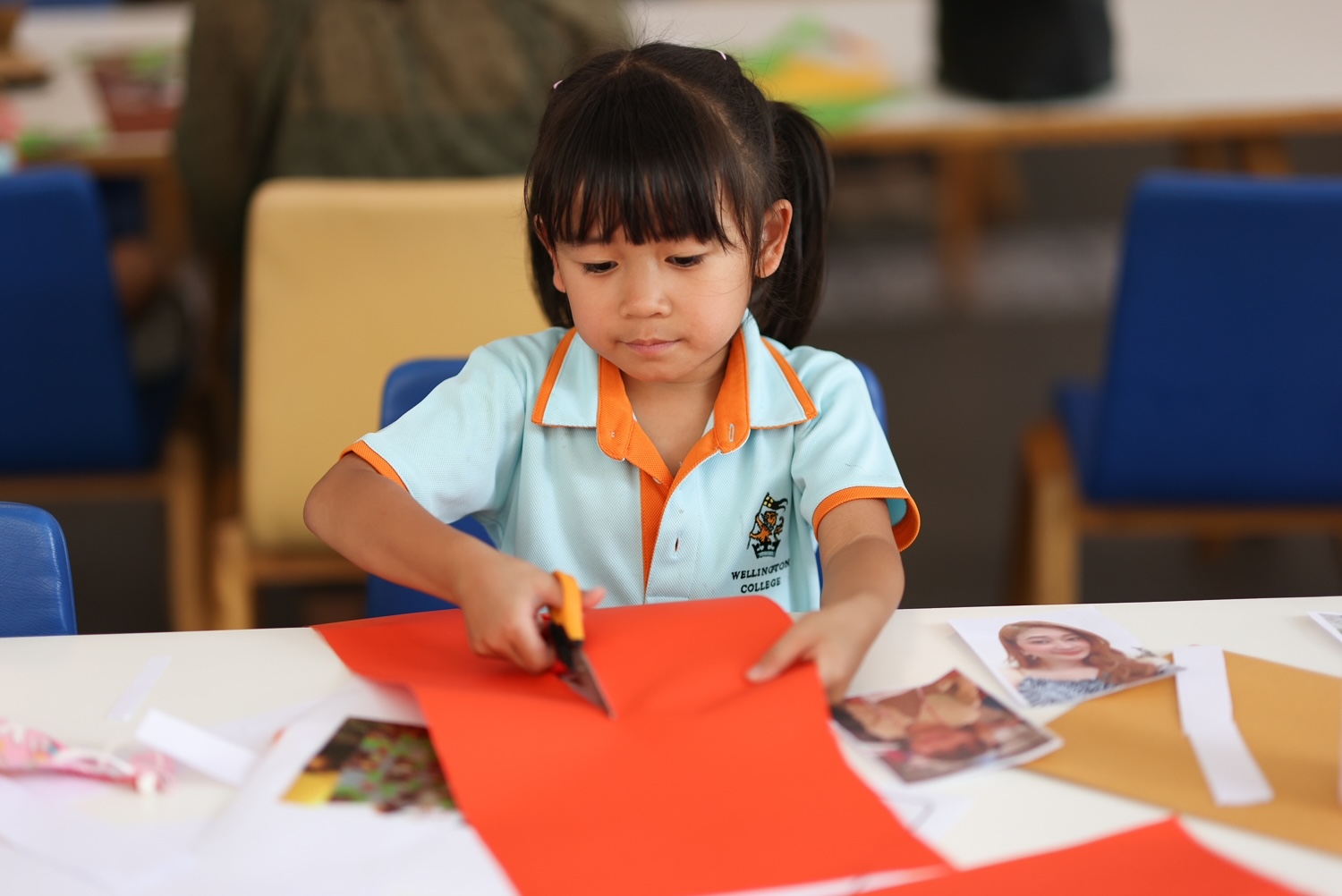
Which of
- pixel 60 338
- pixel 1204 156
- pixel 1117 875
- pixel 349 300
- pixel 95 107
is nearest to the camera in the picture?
pixel 1117 875

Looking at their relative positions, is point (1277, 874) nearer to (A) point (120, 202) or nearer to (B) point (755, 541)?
(B) point (755, 541)

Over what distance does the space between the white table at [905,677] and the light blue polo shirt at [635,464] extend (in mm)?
195

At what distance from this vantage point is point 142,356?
2025mm

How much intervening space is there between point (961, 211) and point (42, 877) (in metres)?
2.95

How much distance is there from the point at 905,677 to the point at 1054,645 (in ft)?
0.36

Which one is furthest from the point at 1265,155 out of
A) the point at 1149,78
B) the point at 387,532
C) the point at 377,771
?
the point at 377,771

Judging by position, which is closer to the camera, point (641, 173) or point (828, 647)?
point (828, 647)

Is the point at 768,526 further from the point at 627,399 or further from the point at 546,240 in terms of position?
the point at 546,240

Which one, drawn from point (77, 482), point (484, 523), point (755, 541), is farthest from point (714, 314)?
point (77, 482)

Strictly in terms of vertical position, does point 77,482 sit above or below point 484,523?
below

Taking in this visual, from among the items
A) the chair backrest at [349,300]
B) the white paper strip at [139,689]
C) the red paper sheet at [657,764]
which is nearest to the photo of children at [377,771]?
the red paper sheet at [657,764]

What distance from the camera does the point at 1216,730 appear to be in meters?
0.83

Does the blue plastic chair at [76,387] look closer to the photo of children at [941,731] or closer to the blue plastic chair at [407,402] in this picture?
the blue plastic chair at [407,402]

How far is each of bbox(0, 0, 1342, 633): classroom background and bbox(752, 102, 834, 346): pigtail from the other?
2.58 ft
